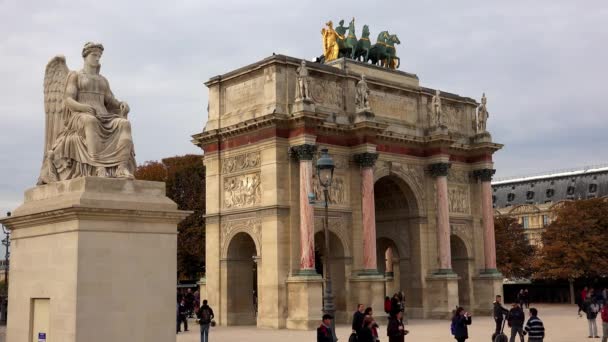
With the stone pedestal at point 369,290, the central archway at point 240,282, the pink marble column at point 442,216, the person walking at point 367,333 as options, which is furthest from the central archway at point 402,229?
the person walking at point 367,333

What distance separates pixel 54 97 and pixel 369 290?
24442 millimetres

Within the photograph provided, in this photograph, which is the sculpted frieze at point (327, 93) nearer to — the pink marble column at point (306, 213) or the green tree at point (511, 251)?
the pink marble column at point (306, 213)

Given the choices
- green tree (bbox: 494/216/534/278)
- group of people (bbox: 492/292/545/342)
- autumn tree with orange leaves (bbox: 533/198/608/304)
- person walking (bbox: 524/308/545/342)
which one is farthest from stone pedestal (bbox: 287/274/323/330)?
green tree (bbox: 494/216/534/278)

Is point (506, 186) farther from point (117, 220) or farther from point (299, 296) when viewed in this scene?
point (117, 220)

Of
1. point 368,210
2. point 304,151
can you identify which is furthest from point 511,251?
point 304,151

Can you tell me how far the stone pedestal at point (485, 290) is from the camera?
138 ft

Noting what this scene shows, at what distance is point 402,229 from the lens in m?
41.0

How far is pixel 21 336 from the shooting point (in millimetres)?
12234

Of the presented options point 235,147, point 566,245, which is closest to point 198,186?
point 235,147

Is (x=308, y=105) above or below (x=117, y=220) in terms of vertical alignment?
above

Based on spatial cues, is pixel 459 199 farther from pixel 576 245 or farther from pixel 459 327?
pixel 459 327

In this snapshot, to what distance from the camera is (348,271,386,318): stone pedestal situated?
35125mm

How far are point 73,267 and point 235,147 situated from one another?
25474 mm

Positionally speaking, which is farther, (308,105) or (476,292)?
(476,292)
